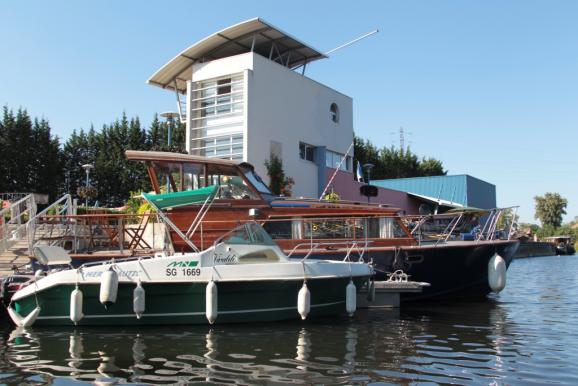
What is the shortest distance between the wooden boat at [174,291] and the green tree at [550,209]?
99.2m

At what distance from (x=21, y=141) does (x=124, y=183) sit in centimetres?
640

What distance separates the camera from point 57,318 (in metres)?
9.33

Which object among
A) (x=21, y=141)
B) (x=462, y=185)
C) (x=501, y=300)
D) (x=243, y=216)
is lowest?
(x=501, y=300)

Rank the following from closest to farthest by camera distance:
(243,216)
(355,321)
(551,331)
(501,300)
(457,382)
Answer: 1. (457,382)
2. (551,331)
3. (355,321)
4. (243,216)
5. (501,300)

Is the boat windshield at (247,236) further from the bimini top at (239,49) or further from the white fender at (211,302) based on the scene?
the bimini top at (239,49)

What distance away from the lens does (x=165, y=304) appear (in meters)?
9.31

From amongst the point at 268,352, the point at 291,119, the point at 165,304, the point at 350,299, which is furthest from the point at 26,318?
the point at 291,119

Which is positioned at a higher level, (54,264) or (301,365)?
(54,264)

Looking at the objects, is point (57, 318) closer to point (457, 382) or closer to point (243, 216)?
point (243, 216)

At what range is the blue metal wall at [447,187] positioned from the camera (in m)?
35.4

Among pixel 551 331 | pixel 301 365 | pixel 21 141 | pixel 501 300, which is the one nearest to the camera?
pixel 301 365

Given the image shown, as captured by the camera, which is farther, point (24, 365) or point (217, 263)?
point (217, 263)

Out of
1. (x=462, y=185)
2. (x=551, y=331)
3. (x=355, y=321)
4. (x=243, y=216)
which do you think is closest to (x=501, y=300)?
(x=551, y=331)

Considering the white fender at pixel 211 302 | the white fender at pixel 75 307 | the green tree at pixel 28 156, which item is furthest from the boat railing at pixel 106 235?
the green tree at pixel 28 156
